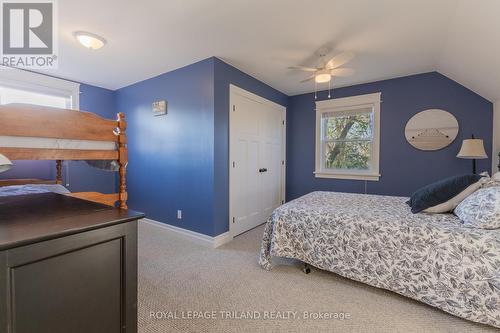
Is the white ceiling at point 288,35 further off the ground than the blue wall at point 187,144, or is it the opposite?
the white ceiling at point 288,35

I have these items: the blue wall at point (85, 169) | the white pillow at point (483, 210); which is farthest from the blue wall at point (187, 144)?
the white pillow at point (483, 210)

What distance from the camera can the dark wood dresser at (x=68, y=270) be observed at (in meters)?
0.78

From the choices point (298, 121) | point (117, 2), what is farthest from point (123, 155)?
point (298, 121)

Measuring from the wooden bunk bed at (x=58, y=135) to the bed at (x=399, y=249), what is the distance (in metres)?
1.55

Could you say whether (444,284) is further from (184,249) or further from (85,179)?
(85,179)

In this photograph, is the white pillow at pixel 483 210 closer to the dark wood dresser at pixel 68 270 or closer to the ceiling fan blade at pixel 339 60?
the ceiling fan blade at pixel 339 60

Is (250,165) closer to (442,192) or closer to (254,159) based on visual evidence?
(254,159)

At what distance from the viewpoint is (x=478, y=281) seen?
1.47m

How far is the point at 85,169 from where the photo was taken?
12.5 feet

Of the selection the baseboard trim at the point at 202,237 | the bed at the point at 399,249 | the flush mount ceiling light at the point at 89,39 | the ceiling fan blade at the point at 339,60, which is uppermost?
the flush mount ceiling light at the point at 89,39

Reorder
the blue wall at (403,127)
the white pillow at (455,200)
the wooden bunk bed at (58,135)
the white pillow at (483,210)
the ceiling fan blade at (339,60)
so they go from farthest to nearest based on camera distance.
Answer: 1. the blue wall at (403,127)
2. the ceiling fan blade at (339,60)
3. the white pillow at (455,200)
4. the white pillow at (483,210)
5. the wooden bunk bed at (58,135)

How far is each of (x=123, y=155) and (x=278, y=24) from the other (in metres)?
1.78

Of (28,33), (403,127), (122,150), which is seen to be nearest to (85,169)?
(28,33)

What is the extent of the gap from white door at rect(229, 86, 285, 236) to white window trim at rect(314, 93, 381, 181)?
66cm
